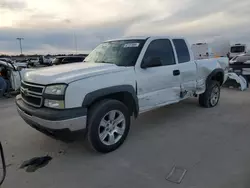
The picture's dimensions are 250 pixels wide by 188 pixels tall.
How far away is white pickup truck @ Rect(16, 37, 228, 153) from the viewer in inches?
121

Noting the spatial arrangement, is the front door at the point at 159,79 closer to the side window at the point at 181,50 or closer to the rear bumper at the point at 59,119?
the side window at the point at 181,50

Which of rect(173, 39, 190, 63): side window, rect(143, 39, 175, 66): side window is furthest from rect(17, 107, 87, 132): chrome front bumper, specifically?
rect(173, 39, 190, 63): side window

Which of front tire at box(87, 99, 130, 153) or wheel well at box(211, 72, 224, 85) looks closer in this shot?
front tire at box(87, 99, 130, 153)

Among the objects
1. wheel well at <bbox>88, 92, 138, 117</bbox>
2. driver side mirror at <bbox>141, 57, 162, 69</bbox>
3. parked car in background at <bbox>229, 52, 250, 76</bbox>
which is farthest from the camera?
parked car in background at <bbox>229, 52, 250, 76</bbox>

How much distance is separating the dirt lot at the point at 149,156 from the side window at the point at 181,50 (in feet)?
4.72

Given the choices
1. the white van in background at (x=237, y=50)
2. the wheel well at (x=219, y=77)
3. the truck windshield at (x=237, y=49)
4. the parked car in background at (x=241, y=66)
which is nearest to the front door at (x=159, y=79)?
the wheel well at (x=219, y=77)

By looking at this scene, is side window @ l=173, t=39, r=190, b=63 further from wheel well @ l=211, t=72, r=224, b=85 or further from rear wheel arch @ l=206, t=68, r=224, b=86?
wheel well @ l=211, t=72, r=224, b=85

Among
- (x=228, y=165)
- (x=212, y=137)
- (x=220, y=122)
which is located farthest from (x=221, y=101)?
(x=228, y=165)

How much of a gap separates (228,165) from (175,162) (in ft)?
2.41

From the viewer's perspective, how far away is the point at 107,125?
353cm

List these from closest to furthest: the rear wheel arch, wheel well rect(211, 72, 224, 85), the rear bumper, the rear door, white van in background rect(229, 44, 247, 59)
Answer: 1. the rear bumper
2. the rear door
3. the rear wheel arch
4. wheel well rect(211, 72, 224, 85)
5. white van in background rect(229, 44, 247, 59)

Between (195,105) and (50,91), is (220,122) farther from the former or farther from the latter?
(50,91)

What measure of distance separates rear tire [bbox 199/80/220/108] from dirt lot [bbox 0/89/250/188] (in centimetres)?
85

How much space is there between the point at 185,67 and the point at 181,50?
41cm
